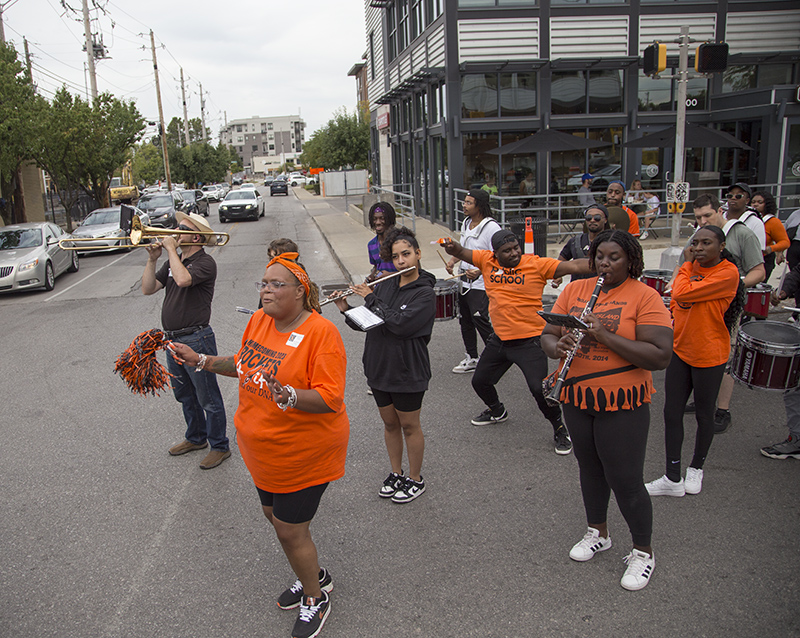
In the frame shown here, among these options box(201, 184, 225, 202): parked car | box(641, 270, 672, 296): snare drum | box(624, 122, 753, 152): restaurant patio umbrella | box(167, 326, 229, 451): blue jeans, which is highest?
box(624, 122, 753, 152): restaurant patio umbrella

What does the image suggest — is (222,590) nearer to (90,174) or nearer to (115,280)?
(115,280)

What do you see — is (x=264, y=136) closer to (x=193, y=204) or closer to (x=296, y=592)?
(x=193, y=204)

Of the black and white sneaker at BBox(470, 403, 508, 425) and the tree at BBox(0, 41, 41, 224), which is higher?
the tree at BBox(0, 41, 41, 224)

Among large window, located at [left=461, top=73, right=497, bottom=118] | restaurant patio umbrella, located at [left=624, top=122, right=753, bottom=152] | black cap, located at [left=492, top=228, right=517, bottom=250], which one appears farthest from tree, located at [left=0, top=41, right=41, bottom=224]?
black cap, located at [left=492, top=228, right=517, bottom=250]

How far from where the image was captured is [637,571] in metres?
3.27

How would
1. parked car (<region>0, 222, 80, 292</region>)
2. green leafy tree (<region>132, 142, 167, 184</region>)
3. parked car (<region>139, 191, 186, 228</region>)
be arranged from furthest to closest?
green leafy tree (<region>132, 142, 167, 184</region>) → parked car (<region>139, 191, 186, 228</region>) → parked car (<region>0, 222, 80, 292</region>)

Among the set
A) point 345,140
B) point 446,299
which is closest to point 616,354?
point 446,299

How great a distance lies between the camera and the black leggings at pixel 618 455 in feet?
10.1

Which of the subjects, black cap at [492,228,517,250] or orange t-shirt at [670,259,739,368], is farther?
black cap at [492,228,517,250]

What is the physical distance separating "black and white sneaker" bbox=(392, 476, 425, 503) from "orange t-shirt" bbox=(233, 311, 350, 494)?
4.54 feet

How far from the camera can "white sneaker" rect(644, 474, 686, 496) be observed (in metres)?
4.10

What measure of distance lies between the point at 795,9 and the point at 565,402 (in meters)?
17.9

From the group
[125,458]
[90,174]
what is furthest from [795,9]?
[90,174]

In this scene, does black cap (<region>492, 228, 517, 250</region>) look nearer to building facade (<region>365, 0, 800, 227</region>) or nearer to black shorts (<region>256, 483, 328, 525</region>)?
black shorts (<region>256, 483, 328, 525</region>)
